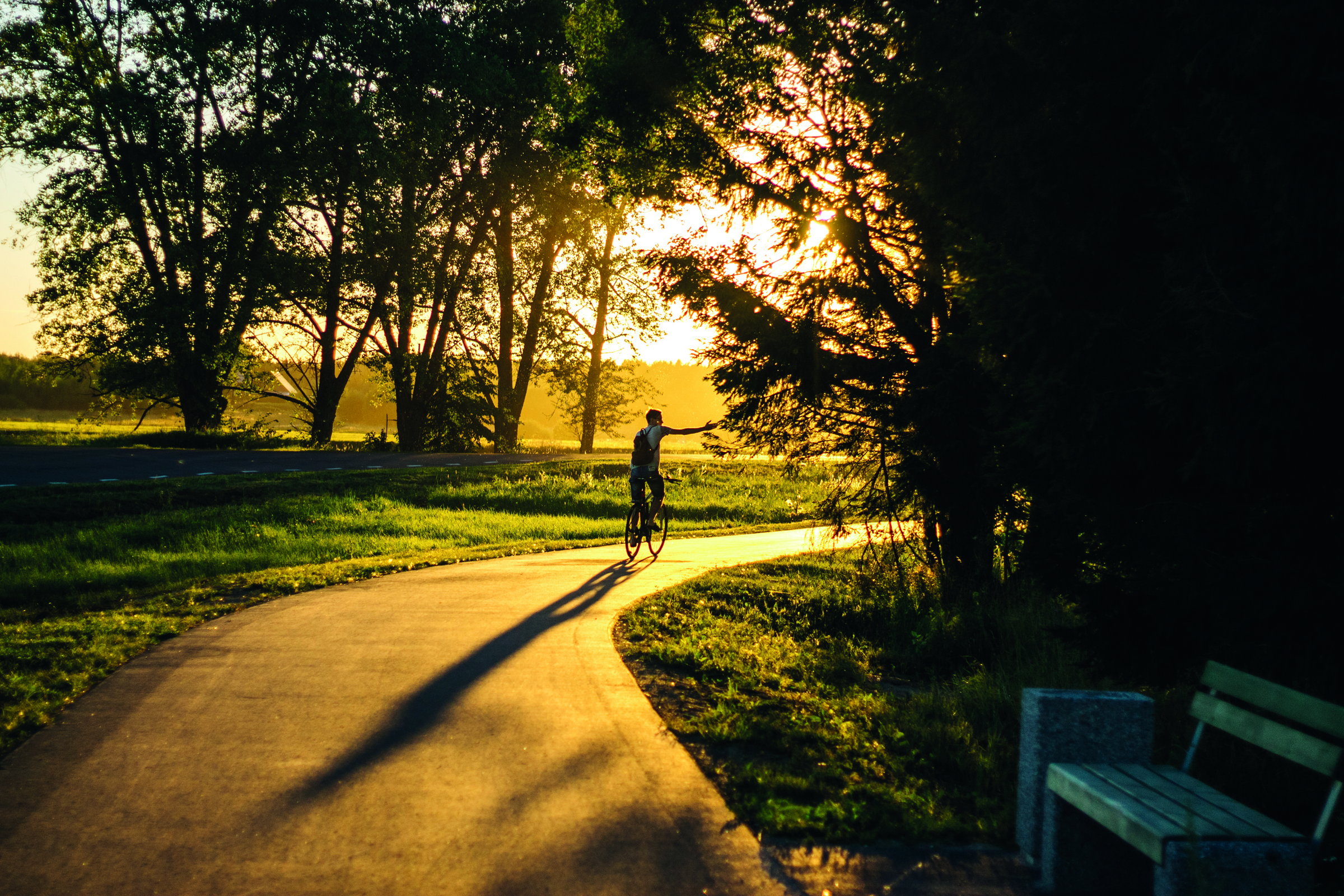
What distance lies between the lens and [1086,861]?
3.85m

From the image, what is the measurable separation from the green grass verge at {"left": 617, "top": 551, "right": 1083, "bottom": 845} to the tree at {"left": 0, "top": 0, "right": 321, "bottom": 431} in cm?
2497

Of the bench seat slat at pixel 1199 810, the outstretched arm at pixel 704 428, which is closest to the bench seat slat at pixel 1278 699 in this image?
the bench seat slat at pixel 1199 810

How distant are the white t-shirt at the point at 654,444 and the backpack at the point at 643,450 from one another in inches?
0.7

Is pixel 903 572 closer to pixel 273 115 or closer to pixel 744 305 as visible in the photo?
pixel 744 305

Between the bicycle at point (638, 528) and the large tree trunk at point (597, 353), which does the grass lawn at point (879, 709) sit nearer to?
the bicycle at point (638, 528)

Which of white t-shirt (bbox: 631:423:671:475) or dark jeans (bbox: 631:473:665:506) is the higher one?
white t-shirt (bbox: 631:423:671:475)

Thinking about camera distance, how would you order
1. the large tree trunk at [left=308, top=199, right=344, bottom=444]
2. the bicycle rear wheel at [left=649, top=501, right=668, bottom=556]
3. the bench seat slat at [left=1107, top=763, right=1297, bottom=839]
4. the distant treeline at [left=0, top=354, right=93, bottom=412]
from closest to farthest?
the bench seat slat at [left=1107, top=763, right=1297, bottom=839], the bicycle rear wheel at [left=649, top=501, right=668, bottom=556], the large tree trunk at [left=308, top=199, right=344, bottom=444], the distant treeline at [left=0, top=354, right=93, bottom=412]

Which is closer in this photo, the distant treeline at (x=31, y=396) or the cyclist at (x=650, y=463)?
the cyclist at (x=650, y=463)

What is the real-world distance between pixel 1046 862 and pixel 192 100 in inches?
1385

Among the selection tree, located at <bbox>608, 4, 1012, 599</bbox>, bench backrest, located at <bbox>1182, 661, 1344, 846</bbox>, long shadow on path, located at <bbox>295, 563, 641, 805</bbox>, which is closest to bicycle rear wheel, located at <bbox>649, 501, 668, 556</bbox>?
tree, located at <bbox>608, 4, 1012, 599</bbox>

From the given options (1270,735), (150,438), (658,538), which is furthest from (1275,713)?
(150,438)

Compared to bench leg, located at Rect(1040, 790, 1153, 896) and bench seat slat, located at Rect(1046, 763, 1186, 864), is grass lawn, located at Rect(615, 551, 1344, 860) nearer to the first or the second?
bench leg, located at Rect(1040, 790, 1153, 896)

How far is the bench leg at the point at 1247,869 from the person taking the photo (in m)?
3.10

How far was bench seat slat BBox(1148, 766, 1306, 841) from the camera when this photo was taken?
3.24m
